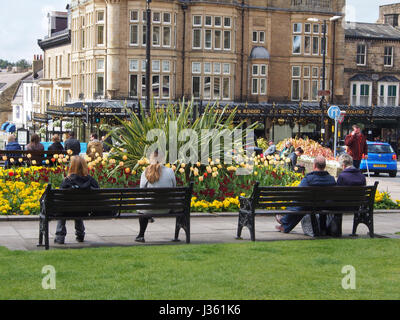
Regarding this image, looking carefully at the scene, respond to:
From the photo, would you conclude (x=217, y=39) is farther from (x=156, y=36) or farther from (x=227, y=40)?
(x=156, y=36)

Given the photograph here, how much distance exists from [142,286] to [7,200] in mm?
7270

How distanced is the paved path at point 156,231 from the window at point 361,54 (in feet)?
150

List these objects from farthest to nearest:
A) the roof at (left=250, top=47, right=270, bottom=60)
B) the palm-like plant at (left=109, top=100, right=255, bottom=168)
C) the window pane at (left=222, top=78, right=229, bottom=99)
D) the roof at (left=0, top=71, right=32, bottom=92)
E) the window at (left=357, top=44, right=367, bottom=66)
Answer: the roof at (left=0, top=71, right=32, bottom=92), the window at (left=357, top=44, right=367, bottom=66), the roof at (left=250, top=47, right=270, bottom=60), the window pane at (left=222, top=78, right=229, bottom=99), the palm-like plant at (left=109, top=100, right=255, bottom=168)

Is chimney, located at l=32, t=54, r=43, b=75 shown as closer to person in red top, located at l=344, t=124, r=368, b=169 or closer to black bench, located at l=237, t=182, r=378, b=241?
person in red top, located at l=344, t=124, r=368, b=169

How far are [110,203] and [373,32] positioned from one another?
5271cm

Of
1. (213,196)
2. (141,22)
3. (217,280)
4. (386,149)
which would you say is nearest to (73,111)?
(141,22)

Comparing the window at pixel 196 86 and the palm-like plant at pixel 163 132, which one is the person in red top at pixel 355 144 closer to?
the palm-like plant at pixel 163 132

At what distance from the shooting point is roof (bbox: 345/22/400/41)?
5897 cm

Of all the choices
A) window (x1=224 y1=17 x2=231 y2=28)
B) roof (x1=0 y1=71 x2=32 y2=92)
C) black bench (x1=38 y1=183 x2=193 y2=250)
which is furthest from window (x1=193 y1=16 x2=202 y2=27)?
roof (x1=0 y1=71 x2=32 y2=92)

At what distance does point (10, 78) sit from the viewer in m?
101

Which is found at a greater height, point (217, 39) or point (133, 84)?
point (217, 39)

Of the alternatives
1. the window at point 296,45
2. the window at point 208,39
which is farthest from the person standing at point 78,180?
the window at point 296,45

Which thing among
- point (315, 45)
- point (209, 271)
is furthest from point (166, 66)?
point (209, 271)

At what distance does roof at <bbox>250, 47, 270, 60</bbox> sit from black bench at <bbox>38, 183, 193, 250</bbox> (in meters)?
38.6
